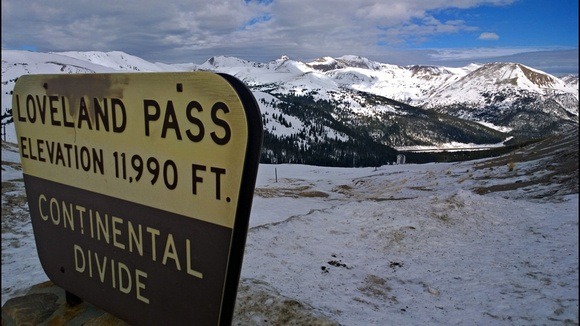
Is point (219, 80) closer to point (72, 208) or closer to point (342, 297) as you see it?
point (72, 208)

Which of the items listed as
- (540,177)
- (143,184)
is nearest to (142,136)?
(143,184)

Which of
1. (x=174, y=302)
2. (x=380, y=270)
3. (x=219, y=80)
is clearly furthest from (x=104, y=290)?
(x=380, y=270)

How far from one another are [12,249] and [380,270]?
11113 mm

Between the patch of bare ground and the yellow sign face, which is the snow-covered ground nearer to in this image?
the patch of bare ground

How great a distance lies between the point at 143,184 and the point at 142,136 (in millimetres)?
356

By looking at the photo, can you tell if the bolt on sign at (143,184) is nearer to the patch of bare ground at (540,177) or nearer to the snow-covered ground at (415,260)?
the snow-covered ground at (415,260)

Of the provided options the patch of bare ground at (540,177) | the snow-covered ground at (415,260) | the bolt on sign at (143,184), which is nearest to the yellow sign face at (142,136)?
the bolt on sign at (143,184)

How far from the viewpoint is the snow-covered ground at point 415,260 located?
7.05 meters

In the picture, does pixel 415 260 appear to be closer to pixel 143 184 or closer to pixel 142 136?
pixel 143 184

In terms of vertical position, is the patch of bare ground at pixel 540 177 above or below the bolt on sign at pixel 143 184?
below

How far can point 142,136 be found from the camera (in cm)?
255

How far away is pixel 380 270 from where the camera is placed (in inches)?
386

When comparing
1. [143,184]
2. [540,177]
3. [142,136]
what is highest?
[142,136]

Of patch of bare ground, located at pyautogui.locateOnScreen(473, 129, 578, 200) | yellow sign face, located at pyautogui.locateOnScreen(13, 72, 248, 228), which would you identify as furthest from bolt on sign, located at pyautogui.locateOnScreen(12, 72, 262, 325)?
patch of bare ground, located at pyautogui.locateOnScreen(473, 129, 578, 200)
